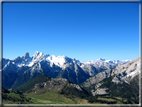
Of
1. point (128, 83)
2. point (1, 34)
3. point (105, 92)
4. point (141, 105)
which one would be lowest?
point (105, 92)

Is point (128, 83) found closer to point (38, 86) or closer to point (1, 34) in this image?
point (38, 86)

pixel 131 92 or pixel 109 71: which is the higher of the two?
pixel 109 71

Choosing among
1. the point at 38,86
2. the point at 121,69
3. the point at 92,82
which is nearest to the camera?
the point at 38,86

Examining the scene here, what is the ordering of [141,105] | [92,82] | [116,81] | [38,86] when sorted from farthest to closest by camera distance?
[92,82]
[116,81]
[38,86]
[141,105]

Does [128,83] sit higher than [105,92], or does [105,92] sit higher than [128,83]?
[128,83]

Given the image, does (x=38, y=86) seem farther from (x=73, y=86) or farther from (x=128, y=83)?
(x=128, y=83)

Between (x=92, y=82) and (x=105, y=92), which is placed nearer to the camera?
(x=105, y=92)

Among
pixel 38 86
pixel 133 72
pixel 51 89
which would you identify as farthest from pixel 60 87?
pixel 133 72

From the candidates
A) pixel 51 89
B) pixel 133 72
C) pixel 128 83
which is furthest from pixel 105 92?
pixel 51 89

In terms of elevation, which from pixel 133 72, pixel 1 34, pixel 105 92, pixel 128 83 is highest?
pixel 1 34
